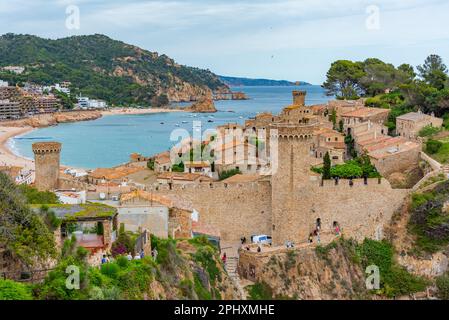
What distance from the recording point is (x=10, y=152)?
54531 mm

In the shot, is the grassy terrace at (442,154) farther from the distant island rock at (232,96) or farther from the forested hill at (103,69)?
the distant island rock at (232,96)

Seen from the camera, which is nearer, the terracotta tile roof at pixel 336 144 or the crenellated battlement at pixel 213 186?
the crenellated battlement at pixel 213 186

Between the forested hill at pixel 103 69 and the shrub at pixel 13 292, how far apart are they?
117m

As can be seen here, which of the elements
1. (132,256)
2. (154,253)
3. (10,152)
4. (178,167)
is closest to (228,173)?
(178,167)

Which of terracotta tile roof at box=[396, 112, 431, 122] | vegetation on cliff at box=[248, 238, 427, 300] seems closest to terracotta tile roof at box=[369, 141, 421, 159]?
terracotta tile roof at box=[396, 112, 431, 122]

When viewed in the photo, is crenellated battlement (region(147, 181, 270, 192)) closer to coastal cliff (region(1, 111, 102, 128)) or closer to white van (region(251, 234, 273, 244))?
white van (region(251, 234, 273, 244))

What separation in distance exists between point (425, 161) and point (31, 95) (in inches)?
3433

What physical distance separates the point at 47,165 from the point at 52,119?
7657cm

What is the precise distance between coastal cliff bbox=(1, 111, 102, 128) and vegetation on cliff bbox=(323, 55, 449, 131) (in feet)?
167

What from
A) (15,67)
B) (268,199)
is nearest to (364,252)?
(268,199)

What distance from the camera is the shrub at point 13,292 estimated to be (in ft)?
28.6

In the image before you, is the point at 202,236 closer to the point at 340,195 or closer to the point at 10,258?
the point at 340,195

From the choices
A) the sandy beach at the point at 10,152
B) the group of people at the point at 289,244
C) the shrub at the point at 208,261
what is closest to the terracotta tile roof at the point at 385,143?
the group of people at the point at 289,244

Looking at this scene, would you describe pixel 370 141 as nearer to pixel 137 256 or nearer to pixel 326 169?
pixel 326 169
